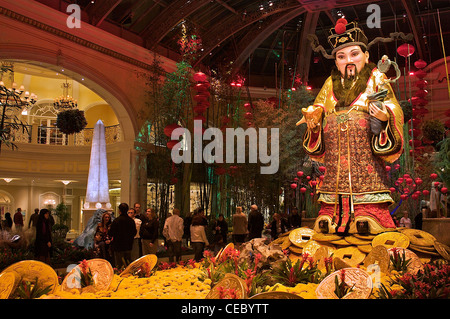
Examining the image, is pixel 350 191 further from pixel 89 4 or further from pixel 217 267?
pixel 89 4

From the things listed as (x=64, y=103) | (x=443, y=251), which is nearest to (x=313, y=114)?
(x=443, y=251)

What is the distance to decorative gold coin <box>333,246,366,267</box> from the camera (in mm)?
5574

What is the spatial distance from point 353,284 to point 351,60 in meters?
3.48

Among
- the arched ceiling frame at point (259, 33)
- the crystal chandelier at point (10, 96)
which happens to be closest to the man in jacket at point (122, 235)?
the crystal chandelier at point (10, 96)

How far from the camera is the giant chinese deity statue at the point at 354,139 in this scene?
235 inches

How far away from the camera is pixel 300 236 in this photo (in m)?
6.34

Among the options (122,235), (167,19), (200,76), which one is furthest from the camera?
(167,19)

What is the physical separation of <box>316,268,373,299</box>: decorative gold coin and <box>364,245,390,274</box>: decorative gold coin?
135 cm

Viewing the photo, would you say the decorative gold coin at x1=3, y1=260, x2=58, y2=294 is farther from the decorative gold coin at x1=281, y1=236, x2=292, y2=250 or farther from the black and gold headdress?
the black and gold headdress

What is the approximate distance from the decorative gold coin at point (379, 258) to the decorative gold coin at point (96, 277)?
2.75 meters

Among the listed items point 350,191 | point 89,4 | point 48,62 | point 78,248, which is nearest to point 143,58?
point 89,4

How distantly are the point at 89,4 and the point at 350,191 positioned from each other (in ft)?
25.3

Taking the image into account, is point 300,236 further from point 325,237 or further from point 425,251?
point 425,251

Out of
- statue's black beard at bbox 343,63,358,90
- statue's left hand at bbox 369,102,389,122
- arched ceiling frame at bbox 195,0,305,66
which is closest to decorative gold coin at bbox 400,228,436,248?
statue's left hand at bbox 369,102,389,122
